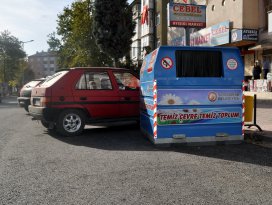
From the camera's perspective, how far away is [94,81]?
8.77 m

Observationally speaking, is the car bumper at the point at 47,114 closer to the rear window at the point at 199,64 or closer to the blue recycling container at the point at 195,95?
the blue recycling container at the point at 195,95

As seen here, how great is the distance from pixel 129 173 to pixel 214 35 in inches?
744

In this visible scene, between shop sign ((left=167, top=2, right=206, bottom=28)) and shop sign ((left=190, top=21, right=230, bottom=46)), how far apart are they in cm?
308

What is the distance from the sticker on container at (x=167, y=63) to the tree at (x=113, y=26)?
20.5 m

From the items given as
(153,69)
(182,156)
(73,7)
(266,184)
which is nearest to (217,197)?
(266,184)

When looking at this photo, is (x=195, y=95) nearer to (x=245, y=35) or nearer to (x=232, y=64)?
(x=232, y=64)

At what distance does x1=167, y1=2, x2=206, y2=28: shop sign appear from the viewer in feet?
57.4

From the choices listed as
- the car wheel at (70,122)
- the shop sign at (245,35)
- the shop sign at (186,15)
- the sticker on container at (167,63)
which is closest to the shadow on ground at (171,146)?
the car wheel at (70,122)

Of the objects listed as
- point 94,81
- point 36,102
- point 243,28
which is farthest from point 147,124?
point 243,28

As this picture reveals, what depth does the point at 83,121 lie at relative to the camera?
8.56 m

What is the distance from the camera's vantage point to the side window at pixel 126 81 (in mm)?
9055

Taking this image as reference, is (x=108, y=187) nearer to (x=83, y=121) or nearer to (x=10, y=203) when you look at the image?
(x=10, y=203)

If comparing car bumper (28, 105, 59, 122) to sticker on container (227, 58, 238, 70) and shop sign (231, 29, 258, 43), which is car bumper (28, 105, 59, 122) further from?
shop sign (231, 29, 258, 43)

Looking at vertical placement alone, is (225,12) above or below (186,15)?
above
